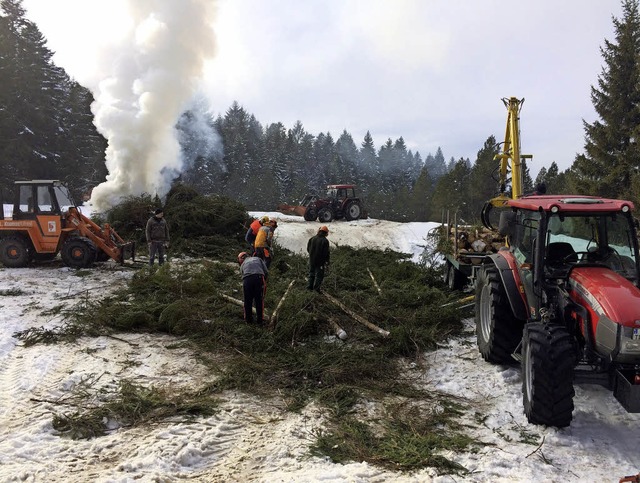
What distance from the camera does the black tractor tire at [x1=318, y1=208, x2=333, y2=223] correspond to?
24.4 m

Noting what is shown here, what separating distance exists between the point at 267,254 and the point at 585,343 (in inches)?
267

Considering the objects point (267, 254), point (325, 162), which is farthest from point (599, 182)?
point (325, 162)

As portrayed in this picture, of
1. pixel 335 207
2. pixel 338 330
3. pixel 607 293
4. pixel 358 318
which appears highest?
pixel 335 207

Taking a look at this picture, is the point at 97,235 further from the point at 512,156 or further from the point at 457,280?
the point at 512,156

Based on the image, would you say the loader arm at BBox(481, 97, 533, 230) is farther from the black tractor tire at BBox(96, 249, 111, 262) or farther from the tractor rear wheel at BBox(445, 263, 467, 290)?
the black tractor tire at BBox(96, 249, 111, 262)

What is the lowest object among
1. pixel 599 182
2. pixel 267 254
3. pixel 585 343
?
pixel 585 343

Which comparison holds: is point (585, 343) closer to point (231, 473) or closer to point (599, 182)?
point (231, 473)

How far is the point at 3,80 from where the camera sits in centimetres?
2805

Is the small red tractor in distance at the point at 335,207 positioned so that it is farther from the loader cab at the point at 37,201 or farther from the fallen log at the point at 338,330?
the fallen log at the point at 338,330

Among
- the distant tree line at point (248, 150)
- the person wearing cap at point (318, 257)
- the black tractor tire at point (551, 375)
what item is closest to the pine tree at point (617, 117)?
the distant tree line at point (248, 150)

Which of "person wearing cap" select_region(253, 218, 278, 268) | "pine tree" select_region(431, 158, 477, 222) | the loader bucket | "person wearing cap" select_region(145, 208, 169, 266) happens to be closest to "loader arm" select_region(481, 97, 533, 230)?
"person wearing cap" select_region(253, 218, 278, 268)

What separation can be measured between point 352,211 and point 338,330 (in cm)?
1827

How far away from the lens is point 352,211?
83.5ft

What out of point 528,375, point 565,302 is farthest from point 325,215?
point 528,375
